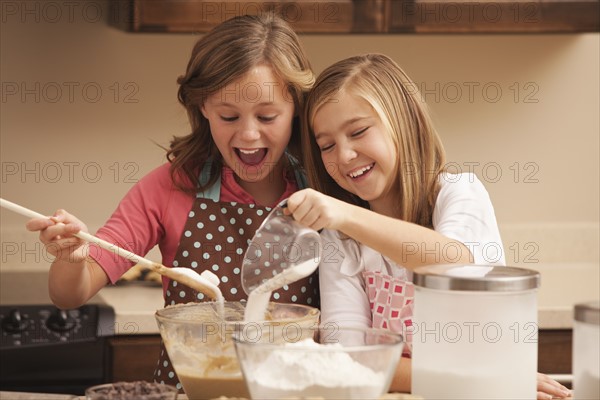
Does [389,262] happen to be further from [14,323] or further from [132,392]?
[14,323]

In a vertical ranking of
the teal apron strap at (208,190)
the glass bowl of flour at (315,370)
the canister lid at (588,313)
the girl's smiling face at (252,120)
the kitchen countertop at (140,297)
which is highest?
the girl's smiling face at (252,120)

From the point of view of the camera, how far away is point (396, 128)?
1582 mm

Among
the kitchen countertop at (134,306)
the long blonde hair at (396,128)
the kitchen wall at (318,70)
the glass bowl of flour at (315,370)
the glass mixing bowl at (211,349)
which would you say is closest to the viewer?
the glass bowl of flour at (315,370)

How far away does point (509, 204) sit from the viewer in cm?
280

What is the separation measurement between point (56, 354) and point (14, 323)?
139 millimetres

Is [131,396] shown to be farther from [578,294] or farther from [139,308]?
[578,294]

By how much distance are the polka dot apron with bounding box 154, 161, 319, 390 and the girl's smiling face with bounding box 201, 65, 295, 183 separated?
8 cm

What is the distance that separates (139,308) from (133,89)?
29.8 inches

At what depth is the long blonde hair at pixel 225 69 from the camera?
1.62m

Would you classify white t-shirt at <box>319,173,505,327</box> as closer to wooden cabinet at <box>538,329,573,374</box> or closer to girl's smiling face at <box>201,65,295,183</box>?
girl's smiling face at <box>201,65,295,183</box>

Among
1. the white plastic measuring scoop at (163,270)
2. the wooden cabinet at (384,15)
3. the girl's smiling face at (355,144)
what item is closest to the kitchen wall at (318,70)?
the wooden cabinet at (384,15)

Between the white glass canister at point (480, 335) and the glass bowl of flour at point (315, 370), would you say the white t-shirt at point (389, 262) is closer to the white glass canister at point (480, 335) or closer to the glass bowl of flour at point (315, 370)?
the white glass canister at point (480, 335)

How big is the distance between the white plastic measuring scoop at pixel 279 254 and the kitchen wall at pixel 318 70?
4.56ft

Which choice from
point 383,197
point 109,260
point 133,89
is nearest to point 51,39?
point 133,89
